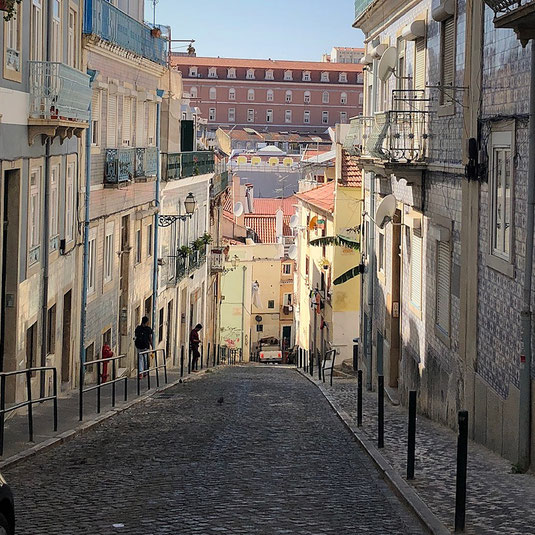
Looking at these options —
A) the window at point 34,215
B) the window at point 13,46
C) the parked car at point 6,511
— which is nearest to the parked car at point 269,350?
the window at point 34,215

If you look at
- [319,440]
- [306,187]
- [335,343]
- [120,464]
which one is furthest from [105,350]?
[306,187]

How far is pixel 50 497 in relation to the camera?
9.91 meters

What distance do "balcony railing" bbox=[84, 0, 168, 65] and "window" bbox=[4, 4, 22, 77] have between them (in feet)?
20.3

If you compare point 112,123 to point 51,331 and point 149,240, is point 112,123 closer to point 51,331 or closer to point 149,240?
point 149,240

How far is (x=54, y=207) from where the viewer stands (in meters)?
19.6

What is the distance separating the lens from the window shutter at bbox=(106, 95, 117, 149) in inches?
1005

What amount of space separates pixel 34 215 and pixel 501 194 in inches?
323

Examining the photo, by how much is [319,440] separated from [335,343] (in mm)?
28553

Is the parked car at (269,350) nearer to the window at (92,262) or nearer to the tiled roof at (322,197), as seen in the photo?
the tiled roof at (322,197)

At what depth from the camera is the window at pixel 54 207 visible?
63.1 feet

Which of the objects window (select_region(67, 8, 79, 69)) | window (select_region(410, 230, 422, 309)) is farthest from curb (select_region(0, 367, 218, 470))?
window (select_region(67, 8, 79, 69))

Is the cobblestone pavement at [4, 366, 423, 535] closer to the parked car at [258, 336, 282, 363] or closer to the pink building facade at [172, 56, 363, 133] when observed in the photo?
the parked car at [258, 336, 282, 363]

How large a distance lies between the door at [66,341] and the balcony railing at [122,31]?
17.7 ft

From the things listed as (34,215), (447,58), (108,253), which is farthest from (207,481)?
(108,253)
